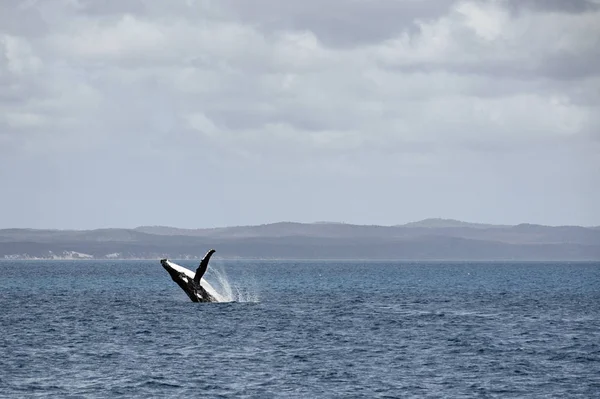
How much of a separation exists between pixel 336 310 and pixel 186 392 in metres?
45.6

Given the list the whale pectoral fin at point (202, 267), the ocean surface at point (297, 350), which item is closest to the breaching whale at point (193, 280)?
the whale pectoral fin at point (202, 267)

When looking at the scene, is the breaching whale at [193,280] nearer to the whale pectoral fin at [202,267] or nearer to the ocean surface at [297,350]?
the whale pectoral fin at [202,267]

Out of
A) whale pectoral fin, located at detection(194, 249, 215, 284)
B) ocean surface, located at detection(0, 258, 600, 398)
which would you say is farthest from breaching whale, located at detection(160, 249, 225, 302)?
ocean surface, located at detection(0, 258, 600, 398)

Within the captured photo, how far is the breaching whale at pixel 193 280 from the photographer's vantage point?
79.4 meters

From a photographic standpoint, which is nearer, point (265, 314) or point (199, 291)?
point (265, 314)

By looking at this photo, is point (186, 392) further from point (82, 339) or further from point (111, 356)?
point (82, 339)

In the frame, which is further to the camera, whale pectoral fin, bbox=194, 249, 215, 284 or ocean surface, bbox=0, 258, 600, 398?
whale pectoral fin, bbox=194, 249, 215, 284

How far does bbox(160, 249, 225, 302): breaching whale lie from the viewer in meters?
79.4

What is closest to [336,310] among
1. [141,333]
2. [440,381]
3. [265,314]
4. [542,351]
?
[265,314]

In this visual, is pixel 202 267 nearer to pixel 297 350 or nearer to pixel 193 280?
pixel 193 280

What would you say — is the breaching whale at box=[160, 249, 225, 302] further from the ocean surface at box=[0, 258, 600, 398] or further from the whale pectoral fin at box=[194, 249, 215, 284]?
the ocean surface at box=[0, 258, 600, 398]

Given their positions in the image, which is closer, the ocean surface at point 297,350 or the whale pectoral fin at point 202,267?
the ocean surface at point 297,350

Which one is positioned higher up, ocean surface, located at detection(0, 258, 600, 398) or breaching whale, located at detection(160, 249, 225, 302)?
breaching whale, located at detection(160, 249, 225, 302)

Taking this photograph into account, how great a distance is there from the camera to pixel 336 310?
88.1 m
